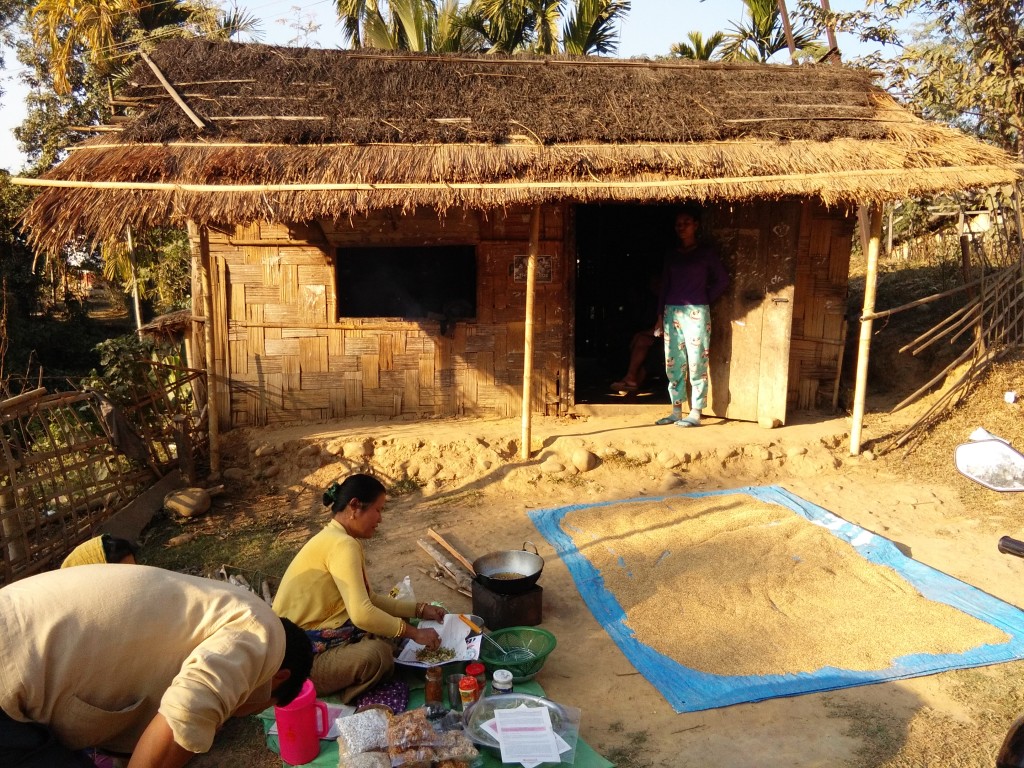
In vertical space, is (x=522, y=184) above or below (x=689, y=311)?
above

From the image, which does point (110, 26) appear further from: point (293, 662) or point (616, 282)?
point (293, 662)

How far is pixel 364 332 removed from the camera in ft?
23.0

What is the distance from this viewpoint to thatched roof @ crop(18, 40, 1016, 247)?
565 cm

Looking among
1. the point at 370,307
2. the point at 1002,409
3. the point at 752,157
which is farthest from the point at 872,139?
the point at 370,307

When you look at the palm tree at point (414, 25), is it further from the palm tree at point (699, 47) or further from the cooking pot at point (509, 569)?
the cooking pot at point (509, 569)

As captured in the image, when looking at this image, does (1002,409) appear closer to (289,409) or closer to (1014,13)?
(1014,13)

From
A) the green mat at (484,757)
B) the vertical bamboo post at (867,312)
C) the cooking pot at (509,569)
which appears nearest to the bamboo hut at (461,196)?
the vertical bamboo post at (867,312)

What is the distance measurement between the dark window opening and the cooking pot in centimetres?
374

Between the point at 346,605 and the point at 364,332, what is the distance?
4.02 m

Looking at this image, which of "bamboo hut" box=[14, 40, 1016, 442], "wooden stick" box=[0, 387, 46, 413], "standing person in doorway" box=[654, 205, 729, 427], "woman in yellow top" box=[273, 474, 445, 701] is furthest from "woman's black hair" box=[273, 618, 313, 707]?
"standing person in doorway" box=[654, 205, 729, 427]

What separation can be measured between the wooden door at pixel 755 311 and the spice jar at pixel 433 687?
4.67m

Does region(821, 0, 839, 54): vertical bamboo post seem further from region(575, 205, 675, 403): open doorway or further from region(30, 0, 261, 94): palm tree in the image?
region(30, 0, 261, 94): palm tree

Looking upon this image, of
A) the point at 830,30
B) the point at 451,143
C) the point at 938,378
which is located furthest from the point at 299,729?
the point at 830,30

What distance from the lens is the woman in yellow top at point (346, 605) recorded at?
335 centimetres
